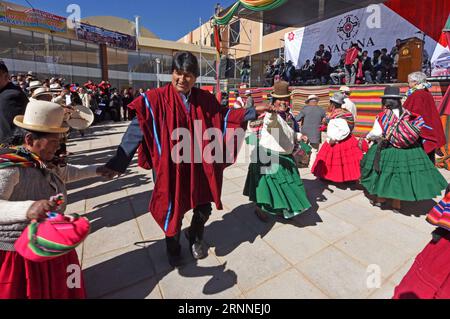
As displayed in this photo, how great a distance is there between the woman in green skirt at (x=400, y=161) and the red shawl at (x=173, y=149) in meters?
2.10

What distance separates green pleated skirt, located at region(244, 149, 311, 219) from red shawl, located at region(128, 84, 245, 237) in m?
0.88

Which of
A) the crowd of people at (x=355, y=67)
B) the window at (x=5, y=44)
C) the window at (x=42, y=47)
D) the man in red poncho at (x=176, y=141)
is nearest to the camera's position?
the man in red poncho at (x=176, y=141)

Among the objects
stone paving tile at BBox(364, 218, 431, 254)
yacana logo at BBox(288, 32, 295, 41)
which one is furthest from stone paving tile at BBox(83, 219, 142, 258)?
yacana logo at BBox(288, 32, 295, 41)

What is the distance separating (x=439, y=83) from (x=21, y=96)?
7819 mm

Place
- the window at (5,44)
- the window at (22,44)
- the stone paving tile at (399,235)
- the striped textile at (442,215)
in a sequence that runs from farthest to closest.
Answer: the window at (22,44) < the window at (5,44) < the stone paving tile at (399,235) < the striped textile at (442,215)

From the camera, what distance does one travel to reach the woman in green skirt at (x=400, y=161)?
9.75 ft

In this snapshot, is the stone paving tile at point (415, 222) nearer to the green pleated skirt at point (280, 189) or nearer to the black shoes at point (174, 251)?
the green pleated skirt at point (280, 189)

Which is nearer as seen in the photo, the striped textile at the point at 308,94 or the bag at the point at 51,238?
the bag at the point at 51,238

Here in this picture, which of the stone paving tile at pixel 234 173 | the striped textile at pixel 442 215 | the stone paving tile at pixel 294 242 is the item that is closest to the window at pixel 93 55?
the stone paving tile at pixel 234 173

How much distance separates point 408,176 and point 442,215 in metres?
1.99

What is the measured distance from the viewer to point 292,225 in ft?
9.71

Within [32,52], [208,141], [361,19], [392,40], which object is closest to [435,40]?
[392,40]

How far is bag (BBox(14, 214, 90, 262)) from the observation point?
3.66 feet
